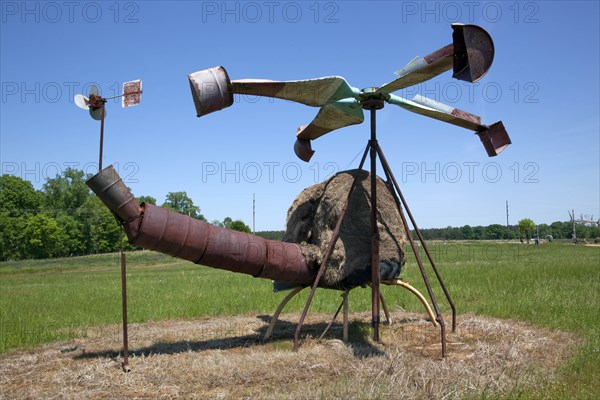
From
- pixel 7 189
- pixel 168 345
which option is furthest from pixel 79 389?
pixel 7 189

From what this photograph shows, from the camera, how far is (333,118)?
25.8 feet

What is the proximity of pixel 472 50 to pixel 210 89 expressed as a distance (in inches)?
129

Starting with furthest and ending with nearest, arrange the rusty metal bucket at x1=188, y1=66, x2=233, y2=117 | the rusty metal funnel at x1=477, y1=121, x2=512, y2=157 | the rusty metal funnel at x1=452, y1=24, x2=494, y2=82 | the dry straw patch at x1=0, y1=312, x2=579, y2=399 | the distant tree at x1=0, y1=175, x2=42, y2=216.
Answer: the distant tree at x1=0, y1=175, x2=42, y2=216 → the rusty metal funnel at x1=477, y1=121, x2=512, y2=157 → the rusty metal bucket at x1=188, y1=66, x2=233, y2=117 → the rusty metal funnel at x1=452, y1=24, x2=494, y2=82 → the dry straw patch at x1=0, y1=312, x2=579, y2=399

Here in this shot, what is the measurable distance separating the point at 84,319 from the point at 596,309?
1176 centimetres

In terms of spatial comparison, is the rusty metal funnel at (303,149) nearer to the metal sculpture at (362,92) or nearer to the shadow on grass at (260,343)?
the metal sculpture at (362,92)

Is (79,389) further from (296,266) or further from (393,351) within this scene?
(393,351)

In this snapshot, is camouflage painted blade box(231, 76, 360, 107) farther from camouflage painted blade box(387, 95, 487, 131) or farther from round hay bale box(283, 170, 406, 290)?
round hay bale box(283, 170, 406, 290)

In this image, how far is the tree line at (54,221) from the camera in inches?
2527

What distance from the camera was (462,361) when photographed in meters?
6.61

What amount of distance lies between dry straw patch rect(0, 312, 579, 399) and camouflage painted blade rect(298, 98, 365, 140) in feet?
11.8

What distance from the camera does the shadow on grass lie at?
290 inches

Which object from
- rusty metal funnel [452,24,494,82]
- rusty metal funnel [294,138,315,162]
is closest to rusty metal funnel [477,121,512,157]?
rusty metal funnel [452,24,494,82]

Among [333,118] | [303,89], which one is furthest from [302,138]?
[303,89]

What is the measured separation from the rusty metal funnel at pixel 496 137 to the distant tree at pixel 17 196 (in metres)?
76.6
